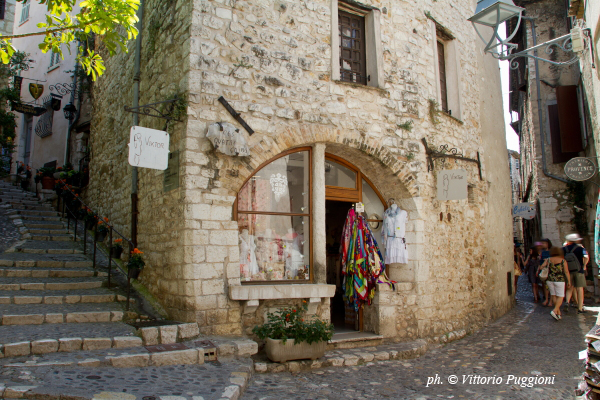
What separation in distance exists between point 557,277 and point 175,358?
23.9ft

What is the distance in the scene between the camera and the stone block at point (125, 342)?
454 cm

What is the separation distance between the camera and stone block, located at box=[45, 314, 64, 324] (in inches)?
201

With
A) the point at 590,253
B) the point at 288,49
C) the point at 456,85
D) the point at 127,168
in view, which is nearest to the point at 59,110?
the point at 127,168

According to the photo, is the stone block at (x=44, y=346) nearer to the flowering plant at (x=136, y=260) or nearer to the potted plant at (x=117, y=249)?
the flowering plant at (x=136, y=260)

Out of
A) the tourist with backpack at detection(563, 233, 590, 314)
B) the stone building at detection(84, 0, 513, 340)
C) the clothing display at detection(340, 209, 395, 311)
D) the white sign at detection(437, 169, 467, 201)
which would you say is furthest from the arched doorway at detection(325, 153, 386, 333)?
the tourist with backpack at detection(563, 233, 590, 314)

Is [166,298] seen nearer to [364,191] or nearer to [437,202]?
[364,191]

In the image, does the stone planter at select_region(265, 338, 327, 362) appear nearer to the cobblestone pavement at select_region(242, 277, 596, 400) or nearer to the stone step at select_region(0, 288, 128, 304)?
the cobblestone pavement at select_region(242, 277, 596, 400)

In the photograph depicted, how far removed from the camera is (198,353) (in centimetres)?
458

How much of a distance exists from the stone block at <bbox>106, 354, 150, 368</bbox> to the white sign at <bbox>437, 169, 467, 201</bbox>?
5072 millimetres

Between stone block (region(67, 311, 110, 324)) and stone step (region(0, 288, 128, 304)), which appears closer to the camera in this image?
stone block (region(67, 311, 110, 324))

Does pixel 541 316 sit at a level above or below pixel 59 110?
below

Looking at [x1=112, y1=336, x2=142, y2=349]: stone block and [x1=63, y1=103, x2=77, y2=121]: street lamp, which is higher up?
[x1=63, y1=103, x2=77, y2=121]: street lamp

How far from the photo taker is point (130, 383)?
369 centimetres

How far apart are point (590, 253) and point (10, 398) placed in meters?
14.0
